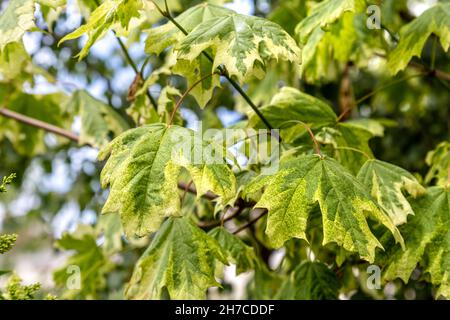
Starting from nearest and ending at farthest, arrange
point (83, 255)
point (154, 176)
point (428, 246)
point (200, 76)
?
point (154, 176)
point (428, 246)
point (200, 76)
point (83, 255)

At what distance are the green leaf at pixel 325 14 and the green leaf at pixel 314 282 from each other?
1.83 feet

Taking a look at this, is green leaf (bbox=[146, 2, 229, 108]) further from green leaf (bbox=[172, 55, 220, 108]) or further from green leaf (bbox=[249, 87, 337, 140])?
green leaf (bbox=[249, 87, 337, 140])

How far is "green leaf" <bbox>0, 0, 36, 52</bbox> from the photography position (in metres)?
1.44

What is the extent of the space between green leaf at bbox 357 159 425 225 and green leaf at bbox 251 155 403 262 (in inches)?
3.5

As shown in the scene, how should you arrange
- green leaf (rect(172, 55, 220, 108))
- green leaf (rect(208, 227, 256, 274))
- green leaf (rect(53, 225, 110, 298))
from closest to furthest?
green leaf (rect(172, 55, 220, 108)) < green leaf (rect(208, 227, 256, 274)) < green leaf (rect(53, 225, 110, 298))

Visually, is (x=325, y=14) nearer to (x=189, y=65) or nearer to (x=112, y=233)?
(x=189, y=65)

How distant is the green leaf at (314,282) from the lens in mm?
1604

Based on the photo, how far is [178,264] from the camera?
140 cm

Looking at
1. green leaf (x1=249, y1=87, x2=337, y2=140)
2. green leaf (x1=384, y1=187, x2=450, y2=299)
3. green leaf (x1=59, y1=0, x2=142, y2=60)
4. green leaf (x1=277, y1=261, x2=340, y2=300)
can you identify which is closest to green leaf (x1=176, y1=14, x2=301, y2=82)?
green leaf (x1=59, y1=0, x2=142, y2=60)

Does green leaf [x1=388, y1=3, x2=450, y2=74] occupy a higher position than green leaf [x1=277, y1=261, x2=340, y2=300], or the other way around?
green leaf [x1=388, y1=3, x2=450, y2=74]

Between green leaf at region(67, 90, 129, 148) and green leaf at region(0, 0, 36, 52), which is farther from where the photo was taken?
green leaf at region(67, 90, 129, 148)

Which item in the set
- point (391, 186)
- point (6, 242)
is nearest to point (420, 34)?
point (391, 186)

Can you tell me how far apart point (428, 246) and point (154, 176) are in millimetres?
606

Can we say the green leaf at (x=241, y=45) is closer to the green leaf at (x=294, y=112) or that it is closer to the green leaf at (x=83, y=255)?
the green leaf at (x=294, y=112)
